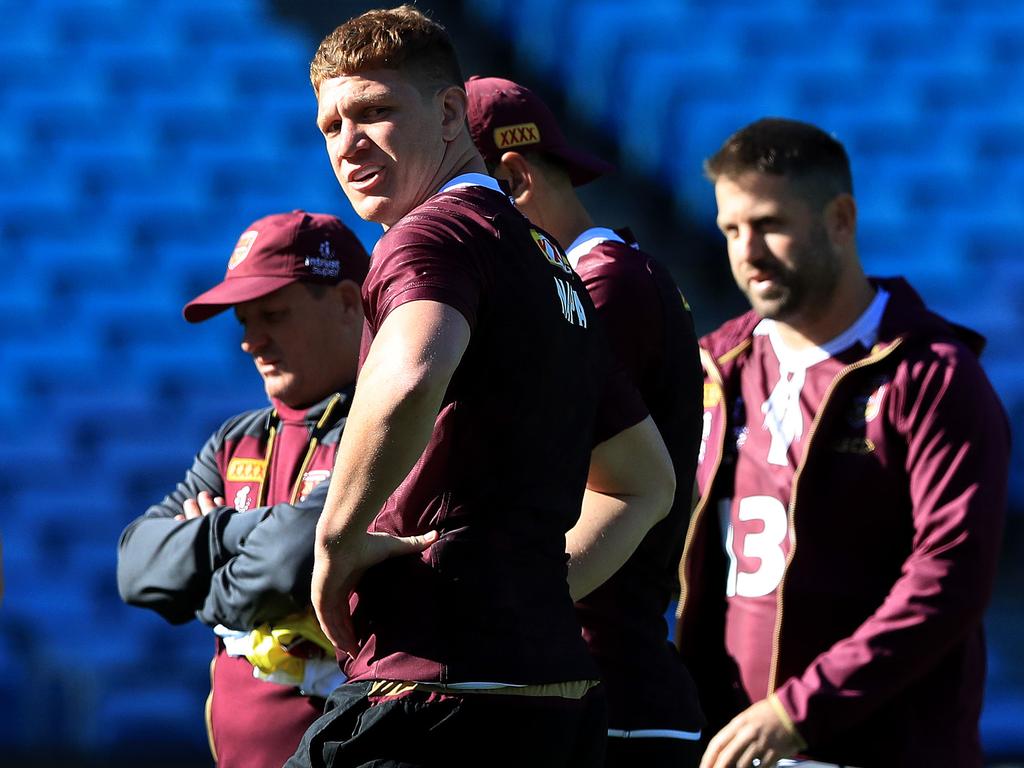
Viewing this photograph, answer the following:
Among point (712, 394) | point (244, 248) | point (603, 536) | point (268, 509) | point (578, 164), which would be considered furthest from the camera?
point (712, 394)

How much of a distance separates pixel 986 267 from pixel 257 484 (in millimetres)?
4113

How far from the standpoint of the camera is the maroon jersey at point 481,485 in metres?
1.57

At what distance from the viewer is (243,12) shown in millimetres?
6750

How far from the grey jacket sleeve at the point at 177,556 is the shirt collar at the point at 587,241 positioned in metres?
0.67

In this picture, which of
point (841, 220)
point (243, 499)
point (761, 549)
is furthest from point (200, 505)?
point (841, 220)

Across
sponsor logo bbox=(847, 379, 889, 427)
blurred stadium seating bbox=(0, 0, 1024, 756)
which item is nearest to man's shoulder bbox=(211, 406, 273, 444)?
sponsor logo bbox=(847, 379, 889, 427)

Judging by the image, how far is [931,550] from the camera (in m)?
2.52

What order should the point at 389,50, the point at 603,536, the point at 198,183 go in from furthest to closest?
the point at 198,183 < the point at 603,536 < the point at 389,50

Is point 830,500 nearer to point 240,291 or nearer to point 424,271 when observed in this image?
point 240,291

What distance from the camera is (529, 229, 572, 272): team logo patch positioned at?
5.69 ft

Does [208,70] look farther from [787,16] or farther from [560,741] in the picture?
[560,741]

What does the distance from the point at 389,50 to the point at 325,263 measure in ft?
3.07

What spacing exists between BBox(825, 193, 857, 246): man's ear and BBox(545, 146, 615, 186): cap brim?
1.62 ft

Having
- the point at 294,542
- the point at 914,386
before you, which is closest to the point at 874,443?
the point at 914,386
